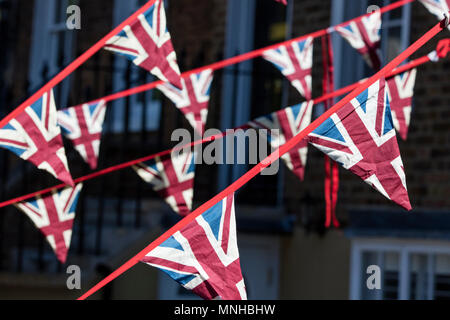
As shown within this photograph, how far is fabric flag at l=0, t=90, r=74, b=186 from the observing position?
4680 millimetres

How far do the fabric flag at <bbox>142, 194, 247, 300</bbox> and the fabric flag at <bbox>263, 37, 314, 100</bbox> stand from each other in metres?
1.76

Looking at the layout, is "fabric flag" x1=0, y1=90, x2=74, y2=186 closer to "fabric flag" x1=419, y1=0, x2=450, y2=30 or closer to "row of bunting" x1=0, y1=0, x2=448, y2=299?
"row of bunting" x1=0, y1=0, x2=448, y2=299

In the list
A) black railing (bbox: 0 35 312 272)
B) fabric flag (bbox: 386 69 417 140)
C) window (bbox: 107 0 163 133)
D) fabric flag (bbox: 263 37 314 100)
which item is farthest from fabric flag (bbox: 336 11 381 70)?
window (bbox: 107 0 163 133)

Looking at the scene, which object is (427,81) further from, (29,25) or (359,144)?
(29,25)

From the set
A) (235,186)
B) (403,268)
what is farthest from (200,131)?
(403,268)

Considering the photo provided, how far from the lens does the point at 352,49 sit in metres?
7.01

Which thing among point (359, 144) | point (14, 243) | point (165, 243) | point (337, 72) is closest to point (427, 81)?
point (337, 72)

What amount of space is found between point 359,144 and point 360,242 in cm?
268

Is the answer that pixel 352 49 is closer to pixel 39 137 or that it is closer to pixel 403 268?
pixel 403 268

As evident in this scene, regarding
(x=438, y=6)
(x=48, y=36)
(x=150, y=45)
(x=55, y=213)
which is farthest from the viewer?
(x=48, y=36)

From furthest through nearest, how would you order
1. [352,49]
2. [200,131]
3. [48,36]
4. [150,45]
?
[48,36], [352,49], [200,131], [150,45]

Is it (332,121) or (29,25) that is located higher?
(29,25)

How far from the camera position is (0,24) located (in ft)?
29.7

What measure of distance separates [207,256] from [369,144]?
98 cm
